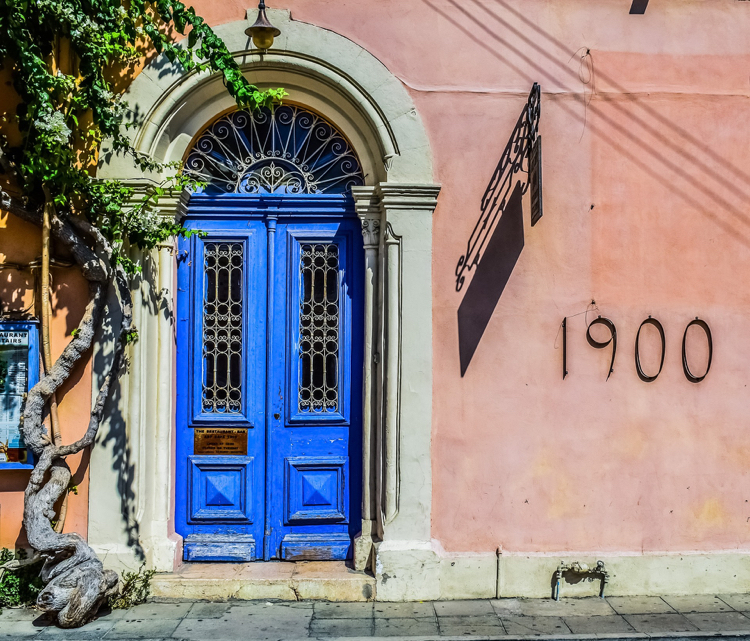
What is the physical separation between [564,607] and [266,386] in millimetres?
2764

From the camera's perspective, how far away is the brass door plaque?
5.92m

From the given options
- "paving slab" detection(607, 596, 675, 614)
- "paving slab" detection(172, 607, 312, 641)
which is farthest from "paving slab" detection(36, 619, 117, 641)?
"paving slab" detection(607, 596, 675, 614)

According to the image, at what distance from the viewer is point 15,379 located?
5.60 metres

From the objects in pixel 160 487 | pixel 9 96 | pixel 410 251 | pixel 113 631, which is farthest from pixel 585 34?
pixel 113 631

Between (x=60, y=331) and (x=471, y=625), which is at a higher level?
(x=60, y=331)

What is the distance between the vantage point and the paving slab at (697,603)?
215 inches

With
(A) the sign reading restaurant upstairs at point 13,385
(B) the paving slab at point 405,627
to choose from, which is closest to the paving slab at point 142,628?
(B) the paving slab at point 405,627

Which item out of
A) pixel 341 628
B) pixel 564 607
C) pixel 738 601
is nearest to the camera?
pixel 341 628

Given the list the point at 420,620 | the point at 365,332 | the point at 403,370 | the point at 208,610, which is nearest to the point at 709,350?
the point at 403,370

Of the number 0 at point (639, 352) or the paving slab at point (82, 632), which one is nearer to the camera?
the paving slab at point (82, 632)

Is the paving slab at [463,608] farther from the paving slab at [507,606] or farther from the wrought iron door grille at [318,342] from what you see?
the wrought iron door grille at [318,342]

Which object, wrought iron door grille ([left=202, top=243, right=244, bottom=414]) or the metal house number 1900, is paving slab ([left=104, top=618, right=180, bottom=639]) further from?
the metal house number 1900

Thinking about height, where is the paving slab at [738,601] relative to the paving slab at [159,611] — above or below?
below

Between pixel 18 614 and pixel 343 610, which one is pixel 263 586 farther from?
pixel 18 614
